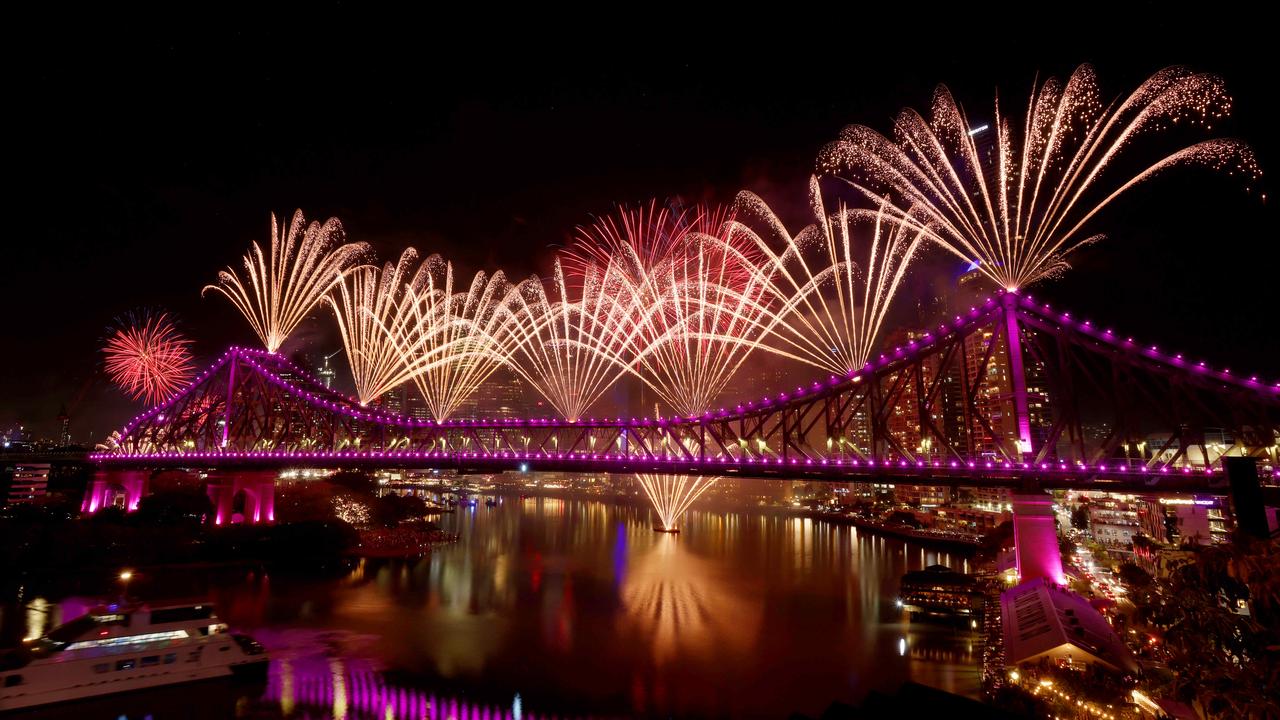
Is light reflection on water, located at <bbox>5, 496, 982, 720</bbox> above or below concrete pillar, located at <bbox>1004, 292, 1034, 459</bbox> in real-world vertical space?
below

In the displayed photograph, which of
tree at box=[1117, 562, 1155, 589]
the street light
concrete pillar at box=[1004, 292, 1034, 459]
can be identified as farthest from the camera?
the street light

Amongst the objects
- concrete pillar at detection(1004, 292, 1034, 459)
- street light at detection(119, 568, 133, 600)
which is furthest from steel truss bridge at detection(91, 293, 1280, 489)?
street light at detection(119, 568, 133, 600)

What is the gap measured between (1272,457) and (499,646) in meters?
35.8

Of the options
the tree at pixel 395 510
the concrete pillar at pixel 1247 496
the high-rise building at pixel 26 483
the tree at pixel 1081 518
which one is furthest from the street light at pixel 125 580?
the tree at pixel 1081 518

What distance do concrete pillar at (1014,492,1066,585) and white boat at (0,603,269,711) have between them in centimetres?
3267

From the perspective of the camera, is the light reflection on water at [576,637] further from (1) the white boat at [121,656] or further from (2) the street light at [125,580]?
(2) the street light at [125,580]

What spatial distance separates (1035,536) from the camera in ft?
96.9

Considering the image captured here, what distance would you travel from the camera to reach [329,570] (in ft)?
164

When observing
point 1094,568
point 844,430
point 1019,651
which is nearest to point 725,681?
point 1019,651

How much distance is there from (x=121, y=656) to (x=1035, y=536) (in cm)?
3708

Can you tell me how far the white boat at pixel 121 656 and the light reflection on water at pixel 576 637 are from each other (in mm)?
995

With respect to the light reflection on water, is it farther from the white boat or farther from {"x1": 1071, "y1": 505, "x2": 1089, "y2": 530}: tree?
{"x1": 1071, "y1": 505, "x2": 1089, "y2": 530}: tree

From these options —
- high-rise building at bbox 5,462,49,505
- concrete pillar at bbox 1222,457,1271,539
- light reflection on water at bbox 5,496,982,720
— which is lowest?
light reflection on water at bbox 5,496,982,720

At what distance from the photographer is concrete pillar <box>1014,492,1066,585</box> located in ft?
94.7
